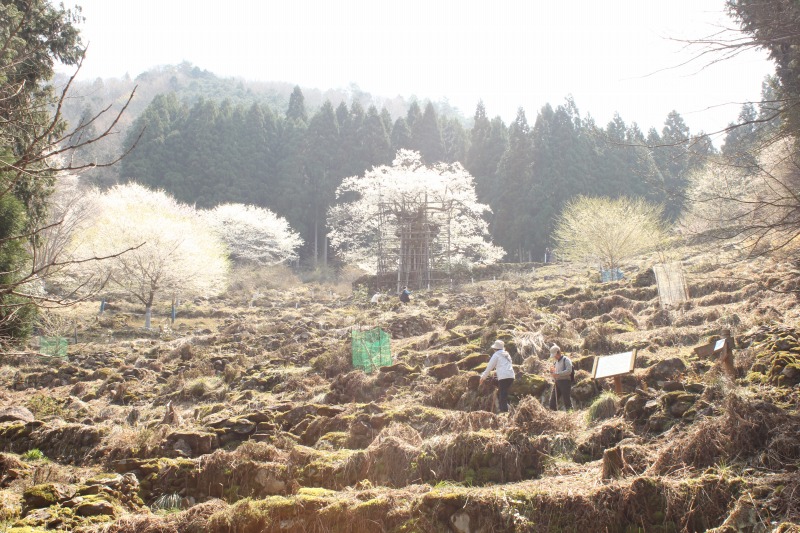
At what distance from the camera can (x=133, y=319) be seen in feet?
95.1

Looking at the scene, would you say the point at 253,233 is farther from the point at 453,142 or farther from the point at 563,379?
the point at 563,379

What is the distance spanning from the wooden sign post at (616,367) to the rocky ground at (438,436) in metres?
0.25

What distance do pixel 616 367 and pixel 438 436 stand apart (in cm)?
287

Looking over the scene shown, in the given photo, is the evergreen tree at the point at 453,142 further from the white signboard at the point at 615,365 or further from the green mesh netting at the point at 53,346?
the white signboard at the point at 615,365

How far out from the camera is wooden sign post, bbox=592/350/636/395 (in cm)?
839

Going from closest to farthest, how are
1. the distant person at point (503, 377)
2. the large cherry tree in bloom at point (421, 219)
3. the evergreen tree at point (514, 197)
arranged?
1. the distant person at point (503, 377)
2. the large cherry tree in bloom at point (421, 219)
3. the evergreen tree at point (514, 197)

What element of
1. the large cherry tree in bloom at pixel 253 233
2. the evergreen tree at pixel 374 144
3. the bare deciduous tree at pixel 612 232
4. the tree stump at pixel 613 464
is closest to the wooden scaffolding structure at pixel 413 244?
the bare deciduous tree at pixel 612 232

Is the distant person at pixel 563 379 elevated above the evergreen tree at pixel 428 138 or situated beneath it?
situated beneath

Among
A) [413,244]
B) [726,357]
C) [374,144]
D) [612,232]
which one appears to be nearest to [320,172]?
[374,144]

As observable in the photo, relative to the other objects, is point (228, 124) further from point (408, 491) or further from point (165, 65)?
point (165, 65)

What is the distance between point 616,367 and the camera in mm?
8617

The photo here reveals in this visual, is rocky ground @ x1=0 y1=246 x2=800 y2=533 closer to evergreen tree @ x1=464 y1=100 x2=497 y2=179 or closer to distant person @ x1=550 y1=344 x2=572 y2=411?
distant person @ x1=550 y1=344 x2=572 y2=411

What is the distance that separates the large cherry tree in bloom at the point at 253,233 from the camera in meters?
48.1

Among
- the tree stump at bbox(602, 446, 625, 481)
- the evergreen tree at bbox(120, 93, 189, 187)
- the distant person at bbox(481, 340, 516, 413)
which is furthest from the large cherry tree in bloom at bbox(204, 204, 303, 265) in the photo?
the tree stump at bbox(602, 446, 625, 481)
